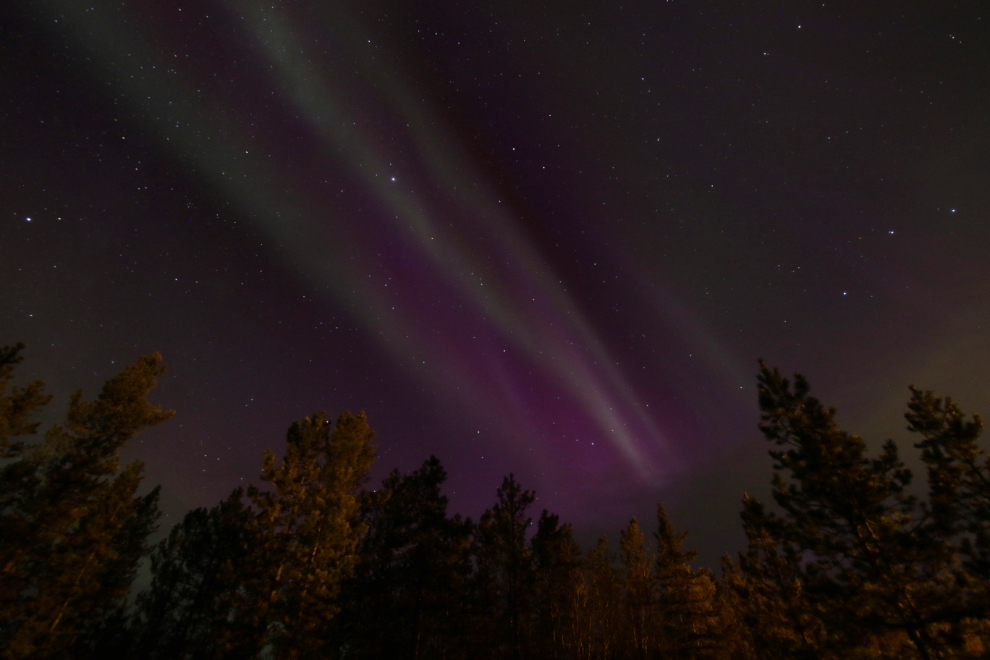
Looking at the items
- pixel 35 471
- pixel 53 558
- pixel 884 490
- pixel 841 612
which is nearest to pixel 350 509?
pixel 35 471

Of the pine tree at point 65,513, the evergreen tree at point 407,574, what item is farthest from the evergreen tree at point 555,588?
the pine tree at point 65,513

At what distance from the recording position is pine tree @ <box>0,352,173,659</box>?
614 inches

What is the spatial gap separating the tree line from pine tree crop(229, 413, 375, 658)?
72 millimetres

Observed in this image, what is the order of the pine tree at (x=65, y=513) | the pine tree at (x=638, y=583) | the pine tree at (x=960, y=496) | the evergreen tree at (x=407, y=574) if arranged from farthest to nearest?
the pine tree at (x=638, y=583) → the evergreen tree at (x=407, y=574) → the pine tree at (x=65, y=513) → the pine tree at (x=960, y=496)

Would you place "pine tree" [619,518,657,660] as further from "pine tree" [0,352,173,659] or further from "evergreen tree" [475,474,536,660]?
"pine tree" [0,352,173,659]

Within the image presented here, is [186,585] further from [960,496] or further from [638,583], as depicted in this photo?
[960,496]

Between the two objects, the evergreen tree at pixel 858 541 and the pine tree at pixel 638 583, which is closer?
the evergreen tree at pixel 858 541

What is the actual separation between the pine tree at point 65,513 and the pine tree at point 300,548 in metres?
7.30

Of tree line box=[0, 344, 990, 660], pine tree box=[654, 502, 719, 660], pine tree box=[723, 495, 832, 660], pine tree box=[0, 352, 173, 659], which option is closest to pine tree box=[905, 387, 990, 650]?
tree line box=[0, 344, 990, 660]

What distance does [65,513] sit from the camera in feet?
52.6

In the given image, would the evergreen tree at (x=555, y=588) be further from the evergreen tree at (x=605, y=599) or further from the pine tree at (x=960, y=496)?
the pine tree at (x=960, y=496)

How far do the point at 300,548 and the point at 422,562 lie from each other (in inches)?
282

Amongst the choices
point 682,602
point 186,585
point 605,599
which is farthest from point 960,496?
point 186,585

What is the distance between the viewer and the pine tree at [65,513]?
51.2 feet
